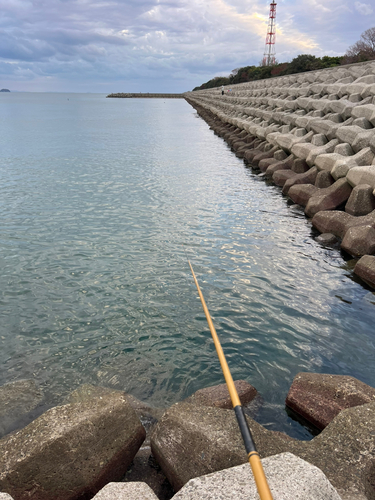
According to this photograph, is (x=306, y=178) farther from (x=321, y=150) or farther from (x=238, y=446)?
(x=238, y=446)

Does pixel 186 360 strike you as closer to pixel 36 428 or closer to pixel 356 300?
pixel 36 428

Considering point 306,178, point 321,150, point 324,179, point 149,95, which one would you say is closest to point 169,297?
point 324,179

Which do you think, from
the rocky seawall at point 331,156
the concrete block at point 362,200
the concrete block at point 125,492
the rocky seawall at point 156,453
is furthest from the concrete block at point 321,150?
the concrete block at point 125,492

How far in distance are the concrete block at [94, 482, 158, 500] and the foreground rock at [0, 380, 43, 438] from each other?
1.72 meters

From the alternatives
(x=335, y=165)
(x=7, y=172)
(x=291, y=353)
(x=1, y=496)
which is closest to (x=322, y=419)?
(x=291, y=353)

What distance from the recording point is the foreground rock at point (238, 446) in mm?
2500

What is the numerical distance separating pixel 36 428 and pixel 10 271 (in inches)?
172

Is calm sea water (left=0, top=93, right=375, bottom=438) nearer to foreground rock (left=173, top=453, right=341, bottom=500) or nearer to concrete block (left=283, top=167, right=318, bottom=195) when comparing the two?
concrete block (left=283, top=167, right=318, bottom=195)

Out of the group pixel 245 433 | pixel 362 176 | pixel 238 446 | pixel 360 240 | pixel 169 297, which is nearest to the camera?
pixel 245 433

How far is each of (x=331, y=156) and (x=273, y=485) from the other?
9.75 m

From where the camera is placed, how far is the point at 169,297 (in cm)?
584

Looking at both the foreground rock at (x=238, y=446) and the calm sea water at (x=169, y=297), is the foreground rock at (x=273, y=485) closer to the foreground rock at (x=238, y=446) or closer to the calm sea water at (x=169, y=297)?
the foreground rock at (x=238, y=446)

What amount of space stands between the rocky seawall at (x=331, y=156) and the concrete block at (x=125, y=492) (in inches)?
198

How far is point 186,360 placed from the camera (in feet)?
14.8
